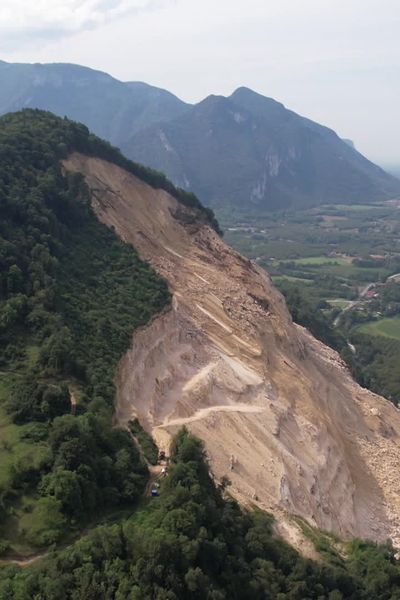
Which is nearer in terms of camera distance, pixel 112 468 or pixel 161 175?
pixel 112 468

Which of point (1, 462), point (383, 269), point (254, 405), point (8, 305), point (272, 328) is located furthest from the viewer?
point (383, 269)

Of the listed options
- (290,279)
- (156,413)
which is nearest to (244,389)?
(156,413)

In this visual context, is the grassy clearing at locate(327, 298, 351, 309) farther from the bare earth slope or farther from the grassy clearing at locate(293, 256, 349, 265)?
the bare earth slope

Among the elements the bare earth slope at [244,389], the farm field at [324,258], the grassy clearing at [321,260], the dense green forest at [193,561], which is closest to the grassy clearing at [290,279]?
the farm field at [324,258]

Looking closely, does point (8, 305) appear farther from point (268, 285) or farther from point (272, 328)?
point (268, 285)

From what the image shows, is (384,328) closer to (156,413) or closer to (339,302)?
(339,302)

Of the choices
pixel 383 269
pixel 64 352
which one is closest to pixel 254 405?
pixel 64 352
